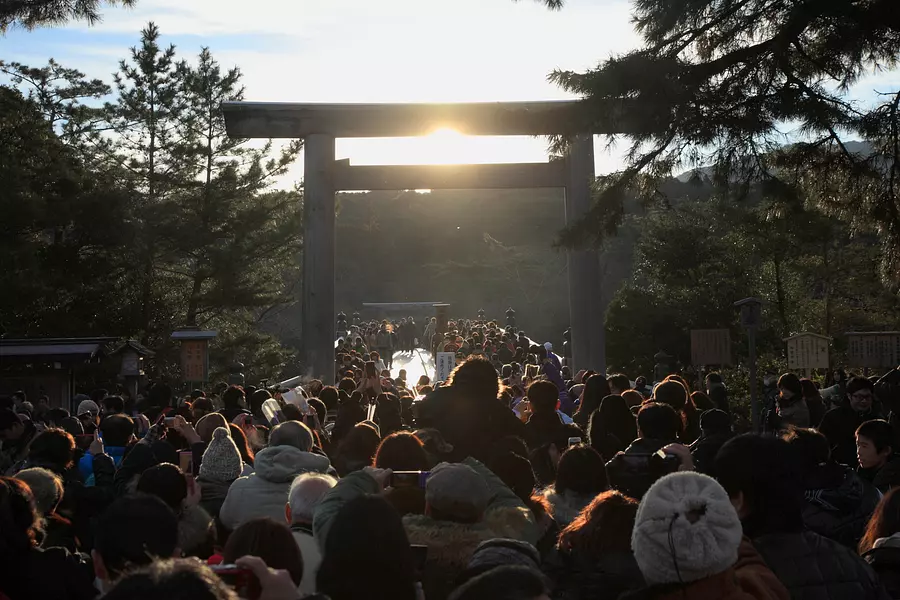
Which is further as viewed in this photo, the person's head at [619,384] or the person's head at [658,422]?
the person's head at [619,384]

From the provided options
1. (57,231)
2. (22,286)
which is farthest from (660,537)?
(57,231)

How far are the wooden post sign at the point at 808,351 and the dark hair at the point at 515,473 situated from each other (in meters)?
12.8

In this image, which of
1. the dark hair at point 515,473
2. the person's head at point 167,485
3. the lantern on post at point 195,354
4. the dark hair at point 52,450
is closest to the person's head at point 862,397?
the dark hair at point 515,473

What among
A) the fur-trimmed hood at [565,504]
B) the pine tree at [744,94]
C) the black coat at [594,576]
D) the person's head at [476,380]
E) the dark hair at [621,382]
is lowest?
Answer: the black coat at [594,576]

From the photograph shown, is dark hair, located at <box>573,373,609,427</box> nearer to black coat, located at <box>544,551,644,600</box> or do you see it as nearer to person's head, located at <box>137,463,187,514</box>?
black coat, located at <box>544,551,644,600</box>

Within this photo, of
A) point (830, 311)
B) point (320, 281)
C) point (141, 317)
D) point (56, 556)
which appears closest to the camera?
point (56, 556)

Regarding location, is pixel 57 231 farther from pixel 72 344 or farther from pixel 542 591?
pixel 542 591

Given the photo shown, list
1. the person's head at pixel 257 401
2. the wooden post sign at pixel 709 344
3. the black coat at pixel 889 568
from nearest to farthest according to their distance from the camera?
the black coat at pixel 889 568, the person's head at pixel 257 401, the wooden post sign at pixel 709 344

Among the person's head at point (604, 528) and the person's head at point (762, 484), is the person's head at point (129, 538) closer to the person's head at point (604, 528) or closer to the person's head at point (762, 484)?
the person's head at point (604, 528)

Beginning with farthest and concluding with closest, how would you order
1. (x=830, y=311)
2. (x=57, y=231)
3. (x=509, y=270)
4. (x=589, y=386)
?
(x=509, y=270) < (x=830, y=311) < (x=57, y=231) < (x=589, y=386)

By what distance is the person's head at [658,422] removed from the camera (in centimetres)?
497

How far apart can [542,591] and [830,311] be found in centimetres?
2600

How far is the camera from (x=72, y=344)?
49.7ft

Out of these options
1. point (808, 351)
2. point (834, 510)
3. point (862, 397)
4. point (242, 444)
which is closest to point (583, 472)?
point (834, 510)
